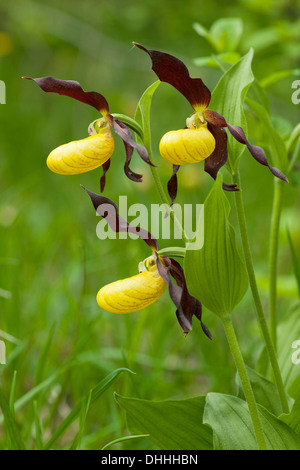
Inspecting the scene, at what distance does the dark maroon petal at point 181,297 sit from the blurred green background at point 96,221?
201 mm

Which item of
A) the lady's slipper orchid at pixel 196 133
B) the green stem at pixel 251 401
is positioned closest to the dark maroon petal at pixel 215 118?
the lady's slipper orchid at pixel 196 133

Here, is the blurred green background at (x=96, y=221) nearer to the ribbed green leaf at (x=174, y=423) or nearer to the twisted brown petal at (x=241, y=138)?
the ribbed green leaf at (x=174, y=423)

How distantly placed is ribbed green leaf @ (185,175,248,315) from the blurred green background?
25cm

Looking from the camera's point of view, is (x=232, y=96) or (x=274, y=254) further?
(x=274, y=254)

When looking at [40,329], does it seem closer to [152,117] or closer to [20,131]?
[20,131]

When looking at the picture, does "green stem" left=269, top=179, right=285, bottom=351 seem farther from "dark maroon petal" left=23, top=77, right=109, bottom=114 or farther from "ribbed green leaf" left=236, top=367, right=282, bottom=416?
"dark maroon petal" left=23, top=77, right=109, bottom=114

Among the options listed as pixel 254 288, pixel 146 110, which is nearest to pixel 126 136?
pixel 146 110

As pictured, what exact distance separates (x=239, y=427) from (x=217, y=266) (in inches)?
10.1

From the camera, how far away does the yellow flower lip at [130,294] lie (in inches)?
26.6

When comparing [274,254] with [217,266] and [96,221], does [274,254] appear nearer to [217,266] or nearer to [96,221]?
[217,266]

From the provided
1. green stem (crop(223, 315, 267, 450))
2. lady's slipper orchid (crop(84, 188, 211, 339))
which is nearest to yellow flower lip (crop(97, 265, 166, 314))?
lady's slipper orchid (crop(84, 188, 211, 339))

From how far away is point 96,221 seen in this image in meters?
2.37

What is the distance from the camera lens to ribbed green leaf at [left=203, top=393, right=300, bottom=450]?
0.71 meters
